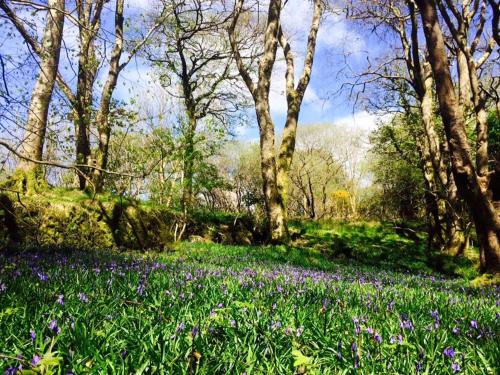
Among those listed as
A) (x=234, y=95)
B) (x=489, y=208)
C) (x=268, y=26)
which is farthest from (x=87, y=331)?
(x=234, y=95)

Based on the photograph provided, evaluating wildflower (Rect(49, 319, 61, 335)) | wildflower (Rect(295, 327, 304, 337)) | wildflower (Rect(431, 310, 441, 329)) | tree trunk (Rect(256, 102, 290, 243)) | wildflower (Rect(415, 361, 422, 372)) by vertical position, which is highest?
tree trunk (Rect(256, 102, 290, 243))

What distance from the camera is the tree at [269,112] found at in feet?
46.2

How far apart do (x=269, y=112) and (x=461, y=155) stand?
28.0 ft

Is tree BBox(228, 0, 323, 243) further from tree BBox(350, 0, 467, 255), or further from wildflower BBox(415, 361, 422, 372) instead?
wildflower BBox(415, 361, 422, 372)

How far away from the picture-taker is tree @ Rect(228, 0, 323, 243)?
1407cm

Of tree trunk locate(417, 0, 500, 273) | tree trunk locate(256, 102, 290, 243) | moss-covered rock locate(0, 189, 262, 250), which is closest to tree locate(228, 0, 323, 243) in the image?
tree trunk locate(256, 102, 290, 243)

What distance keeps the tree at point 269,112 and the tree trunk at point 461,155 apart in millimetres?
7059

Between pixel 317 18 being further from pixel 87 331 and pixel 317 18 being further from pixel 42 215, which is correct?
pixel 87 331

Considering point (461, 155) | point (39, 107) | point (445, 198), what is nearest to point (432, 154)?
point (445, 198)

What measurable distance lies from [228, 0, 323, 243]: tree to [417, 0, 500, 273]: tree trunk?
706 centimetres

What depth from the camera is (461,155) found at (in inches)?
296

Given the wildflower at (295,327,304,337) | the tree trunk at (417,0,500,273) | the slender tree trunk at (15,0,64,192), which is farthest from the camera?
the slender tree trunk at (15,0,64,192)

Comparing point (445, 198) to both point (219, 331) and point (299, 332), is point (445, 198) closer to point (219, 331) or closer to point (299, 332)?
point (299, 332)

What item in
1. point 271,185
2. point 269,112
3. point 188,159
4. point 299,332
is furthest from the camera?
point 269,112
